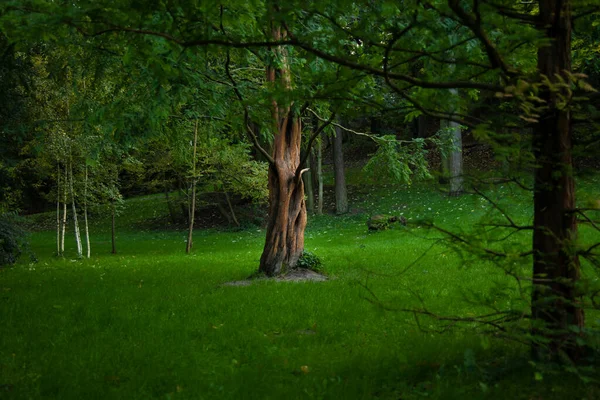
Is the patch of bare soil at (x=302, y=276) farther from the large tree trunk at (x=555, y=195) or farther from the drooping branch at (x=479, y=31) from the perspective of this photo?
the drooping branch at (x=479, y=31)

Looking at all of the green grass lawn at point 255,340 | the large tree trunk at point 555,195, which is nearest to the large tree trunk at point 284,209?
the green grass lawn at point 255,340

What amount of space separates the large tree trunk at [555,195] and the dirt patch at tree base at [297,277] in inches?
252

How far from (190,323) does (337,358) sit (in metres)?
2.41

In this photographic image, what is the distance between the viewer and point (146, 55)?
4.55 meters

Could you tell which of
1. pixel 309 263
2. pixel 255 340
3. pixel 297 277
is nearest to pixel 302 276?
pixel 297 277

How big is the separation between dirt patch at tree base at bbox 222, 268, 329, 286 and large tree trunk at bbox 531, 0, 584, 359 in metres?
6.40

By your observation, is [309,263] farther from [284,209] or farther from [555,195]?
[555,195]

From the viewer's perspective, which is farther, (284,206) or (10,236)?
(10,236)

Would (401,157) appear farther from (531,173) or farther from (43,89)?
(43,89)

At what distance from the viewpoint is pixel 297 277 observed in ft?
34.7

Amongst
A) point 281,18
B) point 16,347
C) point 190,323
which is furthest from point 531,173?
point 16,347

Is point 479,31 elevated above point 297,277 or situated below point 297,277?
above

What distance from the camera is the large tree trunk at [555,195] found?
3.79 m

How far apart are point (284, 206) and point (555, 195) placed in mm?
7191
